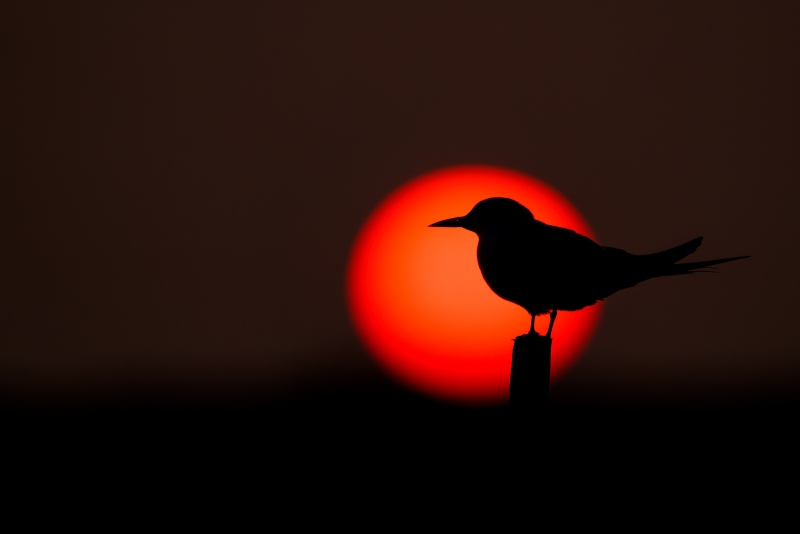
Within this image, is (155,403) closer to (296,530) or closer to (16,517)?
(16,517)

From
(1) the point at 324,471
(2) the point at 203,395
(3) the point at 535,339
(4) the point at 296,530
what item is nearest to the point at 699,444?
(1) the point at 324,471

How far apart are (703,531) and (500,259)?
25.6ft

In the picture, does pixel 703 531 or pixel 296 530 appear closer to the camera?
pixel 703 531

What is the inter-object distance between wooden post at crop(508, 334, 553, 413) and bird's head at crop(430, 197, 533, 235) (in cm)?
249

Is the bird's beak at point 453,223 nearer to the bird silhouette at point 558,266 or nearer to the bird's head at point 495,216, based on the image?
the bird's head at point 495,216

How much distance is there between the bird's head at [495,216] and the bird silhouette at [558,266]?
6cm

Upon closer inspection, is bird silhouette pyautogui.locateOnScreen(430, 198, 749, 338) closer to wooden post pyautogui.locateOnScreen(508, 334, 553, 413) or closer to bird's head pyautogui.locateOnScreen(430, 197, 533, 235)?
bird's head pyautogui.locateOnScreen(430, 197, 533, 235)

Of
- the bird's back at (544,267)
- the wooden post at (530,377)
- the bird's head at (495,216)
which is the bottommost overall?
the wooden post at (530,377)

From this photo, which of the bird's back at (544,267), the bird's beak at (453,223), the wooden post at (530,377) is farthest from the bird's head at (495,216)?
the wooden post at (530,377)

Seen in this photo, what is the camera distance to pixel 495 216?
7.95m

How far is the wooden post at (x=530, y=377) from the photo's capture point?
511cm

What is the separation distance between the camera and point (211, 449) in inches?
949

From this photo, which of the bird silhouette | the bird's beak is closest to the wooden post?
the bird silhouette

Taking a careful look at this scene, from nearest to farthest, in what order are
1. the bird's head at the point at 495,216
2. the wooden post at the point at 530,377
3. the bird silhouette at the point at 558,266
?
the wooden post at the point at 530,377
the bird silhouette at the point at 558,266
the bird's head at the point at 495,216
